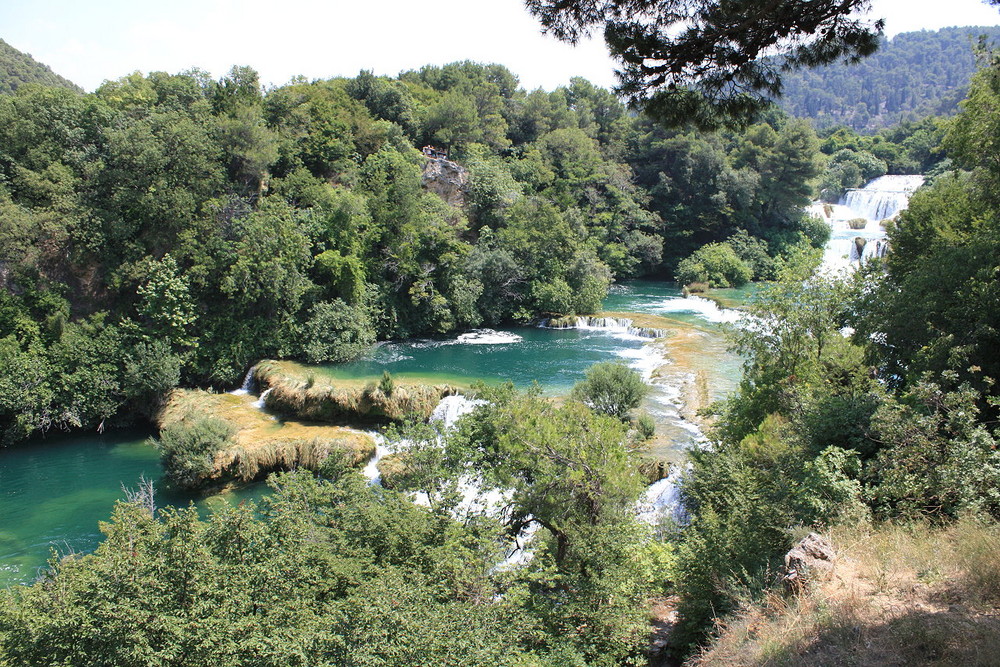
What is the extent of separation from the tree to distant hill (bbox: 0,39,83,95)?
5521 cm

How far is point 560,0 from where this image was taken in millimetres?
7102

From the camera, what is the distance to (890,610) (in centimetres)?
559

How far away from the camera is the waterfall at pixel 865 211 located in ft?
129

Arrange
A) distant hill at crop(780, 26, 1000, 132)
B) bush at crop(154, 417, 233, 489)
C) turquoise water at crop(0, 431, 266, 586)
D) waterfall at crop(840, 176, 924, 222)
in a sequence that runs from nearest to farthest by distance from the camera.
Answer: turquoise water at crop(0, 431, 266, 586)
bush at crop(154, 417, 233, 489)
waterfall at crop(840, 176, 924, 222)
distant hill at crop(780, 26, 1000, 132)

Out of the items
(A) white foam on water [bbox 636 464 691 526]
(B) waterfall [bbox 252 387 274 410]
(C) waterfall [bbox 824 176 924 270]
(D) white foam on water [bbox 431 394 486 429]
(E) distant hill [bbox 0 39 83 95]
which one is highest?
(E) distant hill [bbox 0 39 83 95]

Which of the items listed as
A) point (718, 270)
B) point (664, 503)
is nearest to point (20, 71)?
point (718, 270)

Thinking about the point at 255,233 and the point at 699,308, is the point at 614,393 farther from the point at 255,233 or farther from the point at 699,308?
the point at 699,308

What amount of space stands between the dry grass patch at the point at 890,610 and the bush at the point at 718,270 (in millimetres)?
34077

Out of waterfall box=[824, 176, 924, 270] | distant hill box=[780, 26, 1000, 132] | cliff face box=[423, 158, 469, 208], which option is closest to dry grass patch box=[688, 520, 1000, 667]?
cliff face box=[423, 158, 469, 208]

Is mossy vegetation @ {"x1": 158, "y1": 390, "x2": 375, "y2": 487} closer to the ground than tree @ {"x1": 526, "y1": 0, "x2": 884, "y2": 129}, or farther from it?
closer to the ground

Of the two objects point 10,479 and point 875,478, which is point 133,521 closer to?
point 875,478

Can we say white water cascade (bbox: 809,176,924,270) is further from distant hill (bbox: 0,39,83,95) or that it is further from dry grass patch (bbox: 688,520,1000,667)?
distant hill (bbox: 0,39,83,95)

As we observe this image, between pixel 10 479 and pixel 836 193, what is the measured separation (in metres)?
63.0

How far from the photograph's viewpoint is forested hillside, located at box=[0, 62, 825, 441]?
1975cm
